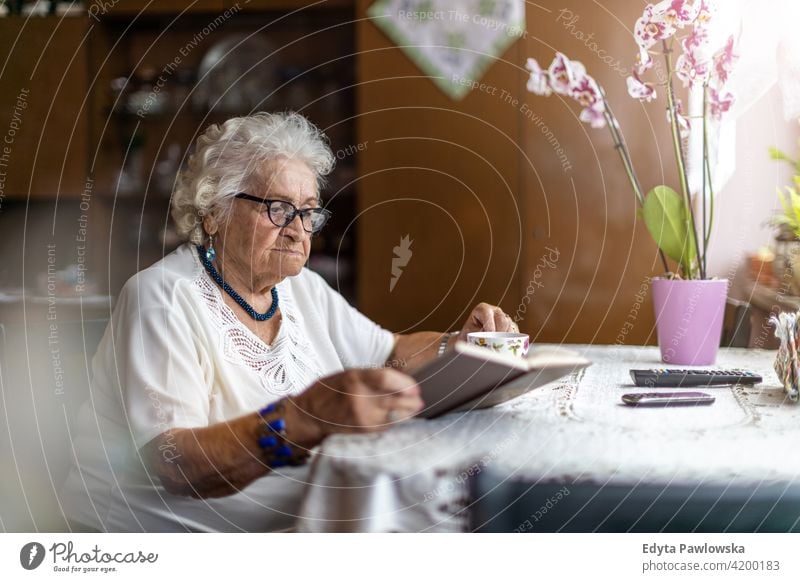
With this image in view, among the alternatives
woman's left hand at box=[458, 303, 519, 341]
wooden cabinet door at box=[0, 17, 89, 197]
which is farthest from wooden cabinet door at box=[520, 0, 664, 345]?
wooden cabinet door at box=[0, 17, 89, 197]

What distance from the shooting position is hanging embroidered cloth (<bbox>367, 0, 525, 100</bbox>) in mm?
1244

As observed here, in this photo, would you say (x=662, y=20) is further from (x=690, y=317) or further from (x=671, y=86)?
(x=690, y=317)

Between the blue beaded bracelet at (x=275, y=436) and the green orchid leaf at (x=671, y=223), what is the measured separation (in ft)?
1.57

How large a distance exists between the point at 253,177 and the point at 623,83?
0.85 meters

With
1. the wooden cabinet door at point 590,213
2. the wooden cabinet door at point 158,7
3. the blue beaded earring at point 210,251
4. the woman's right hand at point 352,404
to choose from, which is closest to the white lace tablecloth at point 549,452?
the woman's right hand at point 352,404

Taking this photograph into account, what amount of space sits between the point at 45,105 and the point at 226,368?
1.12 m

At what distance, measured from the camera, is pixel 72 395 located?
958 mm

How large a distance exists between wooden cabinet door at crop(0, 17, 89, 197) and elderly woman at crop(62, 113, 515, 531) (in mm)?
655

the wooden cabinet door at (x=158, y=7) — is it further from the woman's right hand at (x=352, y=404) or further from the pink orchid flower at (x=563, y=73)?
the woman's right hand at (x=352, y=404)

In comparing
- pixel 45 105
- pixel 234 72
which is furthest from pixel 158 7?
pixel 45 105

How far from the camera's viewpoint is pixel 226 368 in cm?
82
